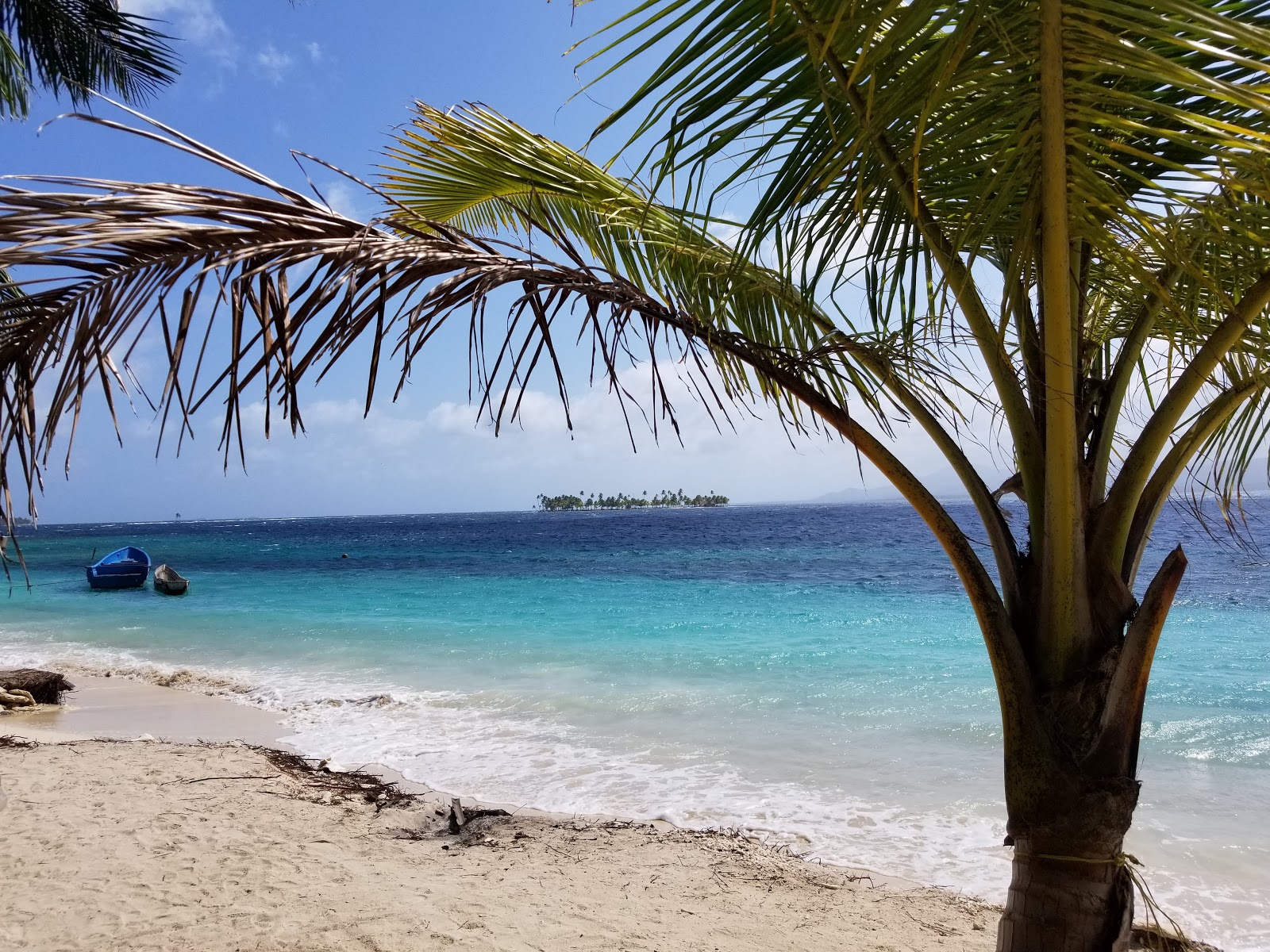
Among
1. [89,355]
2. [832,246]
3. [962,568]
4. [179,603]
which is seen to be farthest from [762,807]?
[179,603]

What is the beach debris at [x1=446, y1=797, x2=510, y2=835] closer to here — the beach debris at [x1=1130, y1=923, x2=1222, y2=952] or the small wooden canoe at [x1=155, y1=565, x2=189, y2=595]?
the beach debris at [x1=1130, y1=923, x2=1222, y2=952]

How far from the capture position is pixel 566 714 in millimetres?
8148

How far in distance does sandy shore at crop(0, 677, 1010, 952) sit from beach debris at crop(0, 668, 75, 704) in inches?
135

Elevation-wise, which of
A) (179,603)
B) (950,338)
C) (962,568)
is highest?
(950,338)

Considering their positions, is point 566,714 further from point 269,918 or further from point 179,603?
point 179,603

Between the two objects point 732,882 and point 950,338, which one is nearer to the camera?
point 950,338

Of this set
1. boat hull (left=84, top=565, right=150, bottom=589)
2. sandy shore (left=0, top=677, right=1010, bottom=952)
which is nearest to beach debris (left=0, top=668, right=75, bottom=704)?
sandy shore (left=0, top=677, right=1010, bottom=952)

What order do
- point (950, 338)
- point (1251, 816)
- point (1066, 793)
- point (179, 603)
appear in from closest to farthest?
point (1066, 793), point (950, 338), point (1251, 816), point (179, 603)

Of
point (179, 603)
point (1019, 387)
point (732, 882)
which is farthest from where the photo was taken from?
point (179, 603)

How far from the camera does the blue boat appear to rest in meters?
22.8

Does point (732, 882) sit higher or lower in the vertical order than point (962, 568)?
lower

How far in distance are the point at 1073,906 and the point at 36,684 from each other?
10.2 meters

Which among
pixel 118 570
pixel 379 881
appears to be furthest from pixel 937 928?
pixel 118 570

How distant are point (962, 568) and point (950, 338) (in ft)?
1.89
